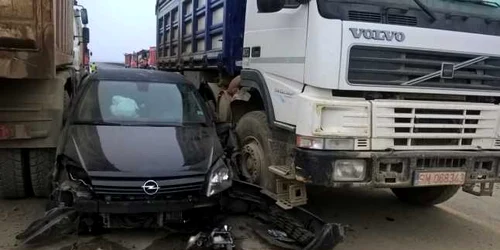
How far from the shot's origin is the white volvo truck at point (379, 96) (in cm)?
436

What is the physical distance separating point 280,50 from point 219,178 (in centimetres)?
142

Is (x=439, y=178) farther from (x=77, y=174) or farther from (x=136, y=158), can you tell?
(x=77, y=174)

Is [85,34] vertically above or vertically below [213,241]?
above

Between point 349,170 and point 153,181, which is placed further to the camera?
point 349,170

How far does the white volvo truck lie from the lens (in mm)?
4355

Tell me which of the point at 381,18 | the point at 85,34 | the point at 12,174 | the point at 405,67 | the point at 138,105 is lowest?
the point at 12,174

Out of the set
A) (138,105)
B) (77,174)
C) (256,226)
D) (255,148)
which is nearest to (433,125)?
(255,148)

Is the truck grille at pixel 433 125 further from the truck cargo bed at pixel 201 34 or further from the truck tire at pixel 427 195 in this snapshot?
the truck cargo bed at pixel 201 34

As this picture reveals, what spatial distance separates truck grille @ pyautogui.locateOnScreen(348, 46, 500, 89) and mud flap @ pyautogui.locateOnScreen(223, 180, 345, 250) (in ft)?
4.24

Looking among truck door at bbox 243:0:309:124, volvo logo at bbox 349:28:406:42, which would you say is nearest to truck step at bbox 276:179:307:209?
truck door at bbox 243:0:309:124

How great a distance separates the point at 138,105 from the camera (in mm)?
5488

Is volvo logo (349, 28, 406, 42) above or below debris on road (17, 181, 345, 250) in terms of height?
above

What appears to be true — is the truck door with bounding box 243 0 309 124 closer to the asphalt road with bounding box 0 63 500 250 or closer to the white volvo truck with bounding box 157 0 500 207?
the white volvo truck with bounding box 157 0 500 207

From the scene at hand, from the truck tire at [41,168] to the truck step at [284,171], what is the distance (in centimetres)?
265
